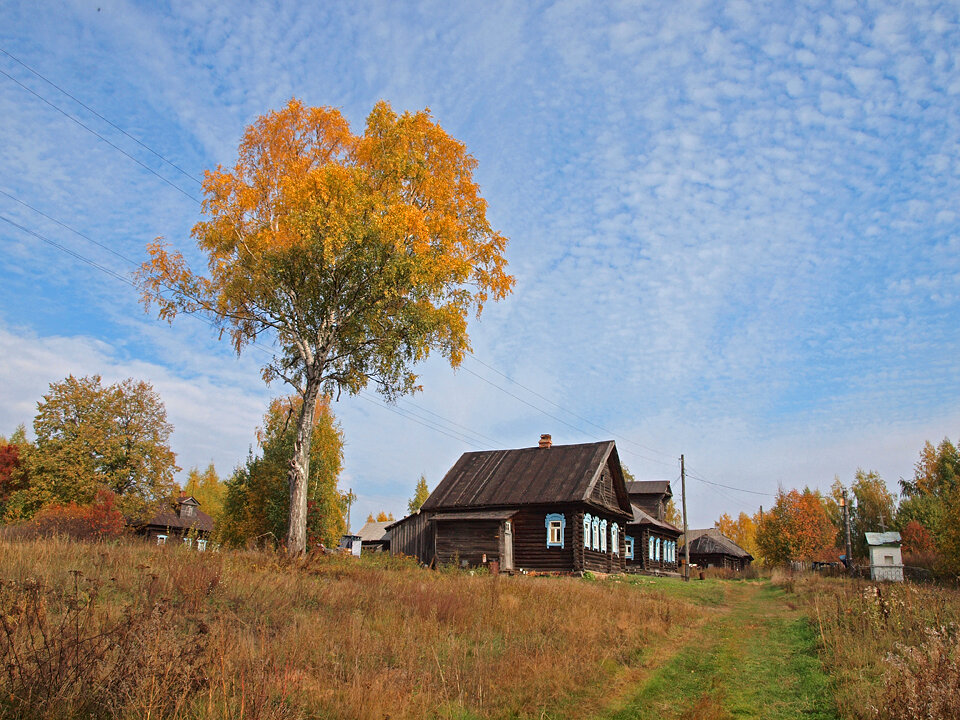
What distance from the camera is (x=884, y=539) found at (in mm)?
33438

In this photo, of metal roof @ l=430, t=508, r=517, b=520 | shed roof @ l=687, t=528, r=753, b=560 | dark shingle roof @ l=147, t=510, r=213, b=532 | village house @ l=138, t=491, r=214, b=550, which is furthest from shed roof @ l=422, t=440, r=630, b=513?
shed roof @ l=687, t=528, r=753, b=560

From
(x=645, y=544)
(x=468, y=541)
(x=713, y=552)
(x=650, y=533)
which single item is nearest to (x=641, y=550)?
(x=645, y=544)

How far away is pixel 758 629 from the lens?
1487 centimetres

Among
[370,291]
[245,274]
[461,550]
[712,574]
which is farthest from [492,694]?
[712,574]

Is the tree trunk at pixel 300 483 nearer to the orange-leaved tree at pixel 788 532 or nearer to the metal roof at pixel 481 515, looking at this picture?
the metal roof at pixel 481 515

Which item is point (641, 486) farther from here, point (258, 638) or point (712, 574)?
point (258, 638)

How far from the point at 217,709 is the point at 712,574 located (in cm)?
5143

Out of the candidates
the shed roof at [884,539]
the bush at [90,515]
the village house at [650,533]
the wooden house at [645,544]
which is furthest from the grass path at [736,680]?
the wooden house at [645,544]

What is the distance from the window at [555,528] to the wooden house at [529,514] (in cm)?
5

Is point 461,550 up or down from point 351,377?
down

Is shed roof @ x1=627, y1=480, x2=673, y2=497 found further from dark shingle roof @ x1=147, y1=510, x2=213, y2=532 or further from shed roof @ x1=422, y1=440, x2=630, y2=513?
dark shingle roof @ x1=147, y1=510, x2=213, y2=532

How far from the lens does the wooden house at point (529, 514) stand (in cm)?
2950

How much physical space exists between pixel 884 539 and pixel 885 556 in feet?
3.09

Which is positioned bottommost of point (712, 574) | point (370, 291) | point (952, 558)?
point (712, 574)
